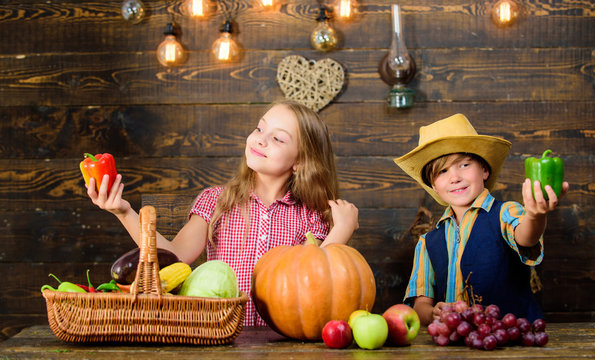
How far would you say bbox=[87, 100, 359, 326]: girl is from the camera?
78.0 inches

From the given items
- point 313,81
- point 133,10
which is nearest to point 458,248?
point 313,81

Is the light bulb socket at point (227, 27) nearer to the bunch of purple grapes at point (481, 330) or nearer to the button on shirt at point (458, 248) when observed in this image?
the button on shirt at point (458, 248)

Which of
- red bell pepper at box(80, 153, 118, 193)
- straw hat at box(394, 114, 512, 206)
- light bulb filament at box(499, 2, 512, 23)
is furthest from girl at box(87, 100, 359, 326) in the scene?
light bulb filament at box(499, 2, 512, 23)

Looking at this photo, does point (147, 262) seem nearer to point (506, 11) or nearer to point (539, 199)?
point (539, 199)

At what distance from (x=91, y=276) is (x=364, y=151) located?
4.95 ft

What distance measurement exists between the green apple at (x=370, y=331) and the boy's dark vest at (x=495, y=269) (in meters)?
0.71

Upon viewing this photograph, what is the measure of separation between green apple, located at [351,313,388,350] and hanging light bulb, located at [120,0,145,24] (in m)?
2.17

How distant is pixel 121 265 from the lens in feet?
4.24

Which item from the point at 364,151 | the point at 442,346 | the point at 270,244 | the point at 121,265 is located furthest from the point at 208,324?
the point at 364,151

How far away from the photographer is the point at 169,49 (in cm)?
279

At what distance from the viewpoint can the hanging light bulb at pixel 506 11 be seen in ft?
9.12

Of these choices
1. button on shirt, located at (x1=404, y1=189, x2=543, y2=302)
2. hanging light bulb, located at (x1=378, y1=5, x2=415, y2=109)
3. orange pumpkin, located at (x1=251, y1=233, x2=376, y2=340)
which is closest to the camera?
orange pumpkin, located at (x1=251, y1=233, x2=376, y2=340)

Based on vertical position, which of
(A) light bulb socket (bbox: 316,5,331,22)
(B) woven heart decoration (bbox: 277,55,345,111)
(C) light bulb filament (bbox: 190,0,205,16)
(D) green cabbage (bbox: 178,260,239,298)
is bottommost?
(D) green cabbage (bbox: 178,260,239,298)

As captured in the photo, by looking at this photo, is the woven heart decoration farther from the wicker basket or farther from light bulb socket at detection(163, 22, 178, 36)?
the wicker basket
